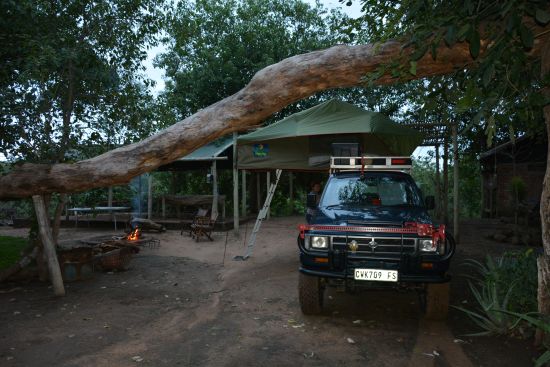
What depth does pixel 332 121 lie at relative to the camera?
8953 mm

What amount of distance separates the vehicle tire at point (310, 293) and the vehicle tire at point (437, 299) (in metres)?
1.37

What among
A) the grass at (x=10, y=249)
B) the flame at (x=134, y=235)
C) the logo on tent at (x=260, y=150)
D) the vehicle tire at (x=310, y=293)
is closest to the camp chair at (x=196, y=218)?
the flame at (x=134, y=235)

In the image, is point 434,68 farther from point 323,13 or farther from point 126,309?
point 323,13

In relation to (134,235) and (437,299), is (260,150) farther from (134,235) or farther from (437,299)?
(437,299)

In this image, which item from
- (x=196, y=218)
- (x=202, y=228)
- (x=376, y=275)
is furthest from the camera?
(x=196, y=218)

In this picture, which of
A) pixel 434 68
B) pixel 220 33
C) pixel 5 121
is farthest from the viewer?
pixel 220 33

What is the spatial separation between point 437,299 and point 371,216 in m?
1.31

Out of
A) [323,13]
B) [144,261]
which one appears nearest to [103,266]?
[144,261]

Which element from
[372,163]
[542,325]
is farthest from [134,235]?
[542,325]

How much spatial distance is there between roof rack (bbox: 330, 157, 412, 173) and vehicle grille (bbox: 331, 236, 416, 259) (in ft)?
5.23

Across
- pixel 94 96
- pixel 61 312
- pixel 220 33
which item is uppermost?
pixel 220 33

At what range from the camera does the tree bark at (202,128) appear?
588 cm

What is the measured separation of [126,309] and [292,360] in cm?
313

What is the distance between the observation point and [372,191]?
6262 mm
